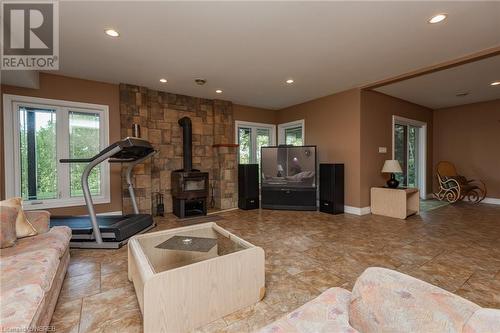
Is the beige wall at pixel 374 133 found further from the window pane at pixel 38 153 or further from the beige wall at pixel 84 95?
the window pane at pixel 38 153

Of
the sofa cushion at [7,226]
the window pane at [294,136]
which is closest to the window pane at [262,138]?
the window pane at [294,136]

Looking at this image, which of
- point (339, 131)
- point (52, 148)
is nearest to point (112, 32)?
point (52, 148)

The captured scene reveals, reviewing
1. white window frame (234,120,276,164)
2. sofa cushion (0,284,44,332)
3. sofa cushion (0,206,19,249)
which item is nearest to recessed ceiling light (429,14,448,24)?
sofa cushion (0,284,44,332)

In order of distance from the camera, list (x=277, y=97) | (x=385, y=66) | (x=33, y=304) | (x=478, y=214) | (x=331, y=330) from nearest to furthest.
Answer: (x=331, y=330) → (x=33, y=304) → (x=385, y=66) → (x=478, y=214) → (x=277, y=97)

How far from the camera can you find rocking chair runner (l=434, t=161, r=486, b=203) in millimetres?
5309

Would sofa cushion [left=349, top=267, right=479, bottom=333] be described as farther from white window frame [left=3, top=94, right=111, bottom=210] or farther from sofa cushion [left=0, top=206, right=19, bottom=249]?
white window frame [left=3, top=94, right=111, bottom=210]

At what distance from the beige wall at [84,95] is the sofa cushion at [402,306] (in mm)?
4383

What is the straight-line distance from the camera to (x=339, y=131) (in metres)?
4.76

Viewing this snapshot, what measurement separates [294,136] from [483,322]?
18.2ft

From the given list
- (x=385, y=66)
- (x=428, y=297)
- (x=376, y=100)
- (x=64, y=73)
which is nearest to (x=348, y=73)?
(x=385, y=66)

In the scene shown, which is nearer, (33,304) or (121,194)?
(33,304)

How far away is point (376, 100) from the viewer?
4.64 m

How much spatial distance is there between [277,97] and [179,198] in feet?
9.89

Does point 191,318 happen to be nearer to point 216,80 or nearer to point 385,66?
point 216,80
